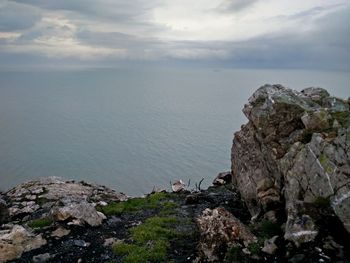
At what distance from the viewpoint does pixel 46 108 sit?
19688 centimetres

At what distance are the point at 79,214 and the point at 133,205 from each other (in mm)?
7570

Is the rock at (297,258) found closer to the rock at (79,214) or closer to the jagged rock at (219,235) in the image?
the jagged rock at (219,235)

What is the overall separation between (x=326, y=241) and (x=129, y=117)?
494 ft

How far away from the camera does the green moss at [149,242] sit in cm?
2098

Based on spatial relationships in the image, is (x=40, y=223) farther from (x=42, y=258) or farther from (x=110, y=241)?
(x=110, y=241)

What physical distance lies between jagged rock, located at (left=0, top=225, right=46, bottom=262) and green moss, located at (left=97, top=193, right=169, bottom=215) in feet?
22.9

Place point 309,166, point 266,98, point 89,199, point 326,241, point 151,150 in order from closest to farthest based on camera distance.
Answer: point 326,241
point 309,166
point 266,98
point 89,199
point 151,150

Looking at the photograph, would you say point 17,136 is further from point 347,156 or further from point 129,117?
point 347,156

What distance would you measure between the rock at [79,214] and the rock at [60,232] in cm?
95

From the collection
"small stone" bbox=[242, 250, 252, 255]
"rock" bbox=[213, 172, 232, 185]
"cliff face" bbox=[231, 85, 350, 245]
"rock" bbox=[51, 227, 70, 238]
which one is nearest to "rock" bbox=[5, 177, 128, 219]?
"rock" bbox=[51, 227, 70, 238]

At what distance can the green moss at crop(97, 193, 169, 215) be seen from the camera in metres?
30.0

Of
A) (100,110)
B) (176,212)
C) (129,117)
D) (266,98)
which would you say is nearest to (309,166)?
(266,98)

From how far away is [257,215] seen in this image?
24.2 m

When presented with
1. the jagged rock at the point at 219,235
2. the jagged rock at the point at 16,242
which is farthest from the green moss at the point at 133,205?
the jagged rock at the point at 219,235
